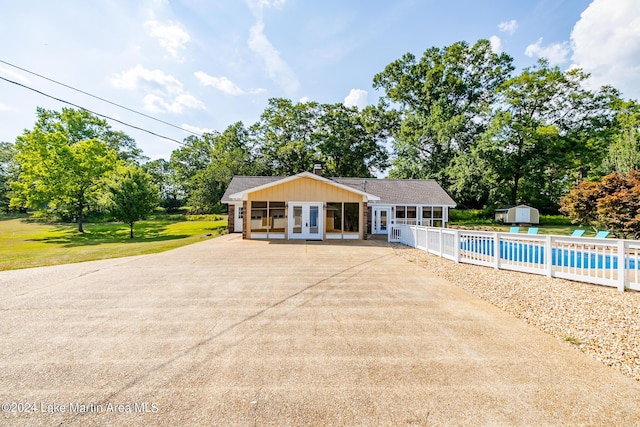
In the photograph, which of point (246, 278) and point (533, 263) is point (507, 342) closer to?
point (533, 263)

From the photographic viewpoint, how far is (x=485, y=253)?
28.5ft

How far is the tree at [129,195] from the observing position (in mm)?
20547

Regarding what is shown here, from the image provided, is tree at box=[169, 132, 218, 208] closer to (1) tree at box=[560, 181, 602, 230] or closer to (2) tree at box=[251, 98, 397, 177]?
(2) tree at box=[251, 98, 397, 177]

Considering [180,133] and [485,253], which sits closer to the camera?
[485,253]

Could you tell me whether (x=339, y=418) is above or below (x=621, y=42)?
below

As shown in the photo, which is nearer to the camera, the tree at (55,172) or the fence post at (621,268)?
the fence post at (621,268)

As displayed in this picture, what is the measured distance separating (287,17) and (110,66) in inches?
302

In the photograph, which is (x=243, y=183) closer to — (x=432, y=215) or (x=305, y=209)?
(x=305, y=209)

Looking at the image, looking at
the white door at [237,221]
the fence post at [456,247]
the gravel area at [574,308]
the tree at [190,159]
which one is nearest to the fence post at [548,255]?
the gravel area at [574,308]

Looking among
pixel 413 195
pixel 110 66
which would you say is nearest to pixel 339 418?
pixel 110 66

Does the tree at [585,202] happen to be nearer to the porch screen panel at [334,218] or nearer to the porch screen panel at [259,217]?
the porch screen panel at [334,218]

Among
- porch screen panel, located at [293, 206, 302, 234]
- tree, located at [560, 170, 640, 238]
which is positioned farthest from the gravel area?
tree, located at [560, 170, 640, 238]

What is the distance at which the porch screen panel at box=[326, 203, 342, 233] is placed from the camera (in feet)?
55.7

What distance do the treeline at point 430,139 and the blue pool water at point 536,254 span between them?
2186 cm
